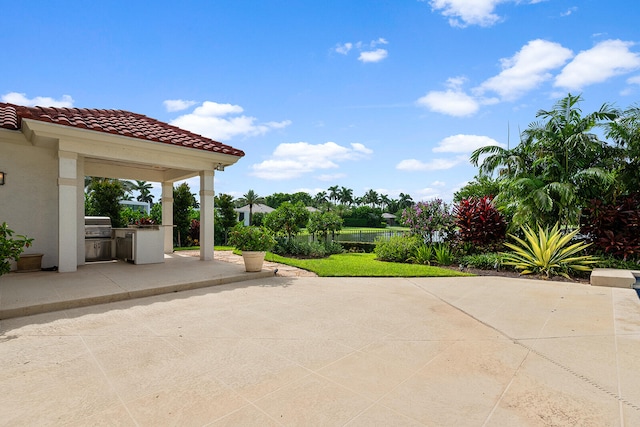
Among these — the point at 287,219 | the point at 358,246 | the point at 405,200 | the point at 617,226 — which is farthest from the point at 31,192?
the point at 405,200

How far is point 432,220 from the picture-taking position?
1177 centimetres

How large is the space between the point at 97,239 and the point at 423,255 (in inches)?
401

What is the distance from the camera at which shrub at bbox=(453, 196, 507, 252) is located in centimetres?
1061

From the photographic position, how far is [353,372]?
9.97 feet

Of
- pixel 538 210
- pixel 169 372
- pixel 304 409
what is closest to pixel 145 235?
pixel 169 372

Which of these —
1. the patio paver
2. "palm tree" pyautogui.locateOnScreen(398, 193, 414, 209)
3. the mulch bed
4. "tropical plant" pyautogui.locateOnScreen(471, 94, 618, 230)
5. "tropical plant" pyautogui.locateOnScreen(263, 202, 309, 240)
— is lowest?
the mulch bed

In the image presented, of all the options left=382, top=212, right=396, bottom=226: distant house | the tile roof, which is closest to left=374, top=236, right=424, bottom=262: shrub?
the tile roof

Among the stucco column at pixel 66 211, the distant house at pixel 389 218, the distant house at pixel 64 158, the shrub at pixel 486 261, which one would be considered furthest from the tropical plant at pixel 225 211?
the distant house at pixel 389 218

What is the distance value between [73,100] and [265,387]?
433 inches

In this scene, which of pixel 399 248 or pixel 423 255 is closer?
pixel 423 255

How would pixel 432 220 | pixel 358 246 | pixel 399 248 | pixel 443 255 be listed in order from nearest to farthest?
1. pixel 443 255
2. pixel 432 220
3. pixel 399 248
4. pixel 358 246

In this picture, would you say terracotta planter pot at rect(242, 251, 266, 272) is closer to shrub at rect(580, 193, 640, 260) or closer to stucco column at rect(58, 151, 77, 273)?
stucco column at rect(58, 151, 77, 273)

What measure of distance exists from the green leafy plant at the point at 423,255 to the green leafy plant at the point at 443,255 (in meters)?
0.20

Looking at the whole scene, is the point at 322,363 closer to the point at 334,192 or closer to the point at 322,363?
the point at 322,363
